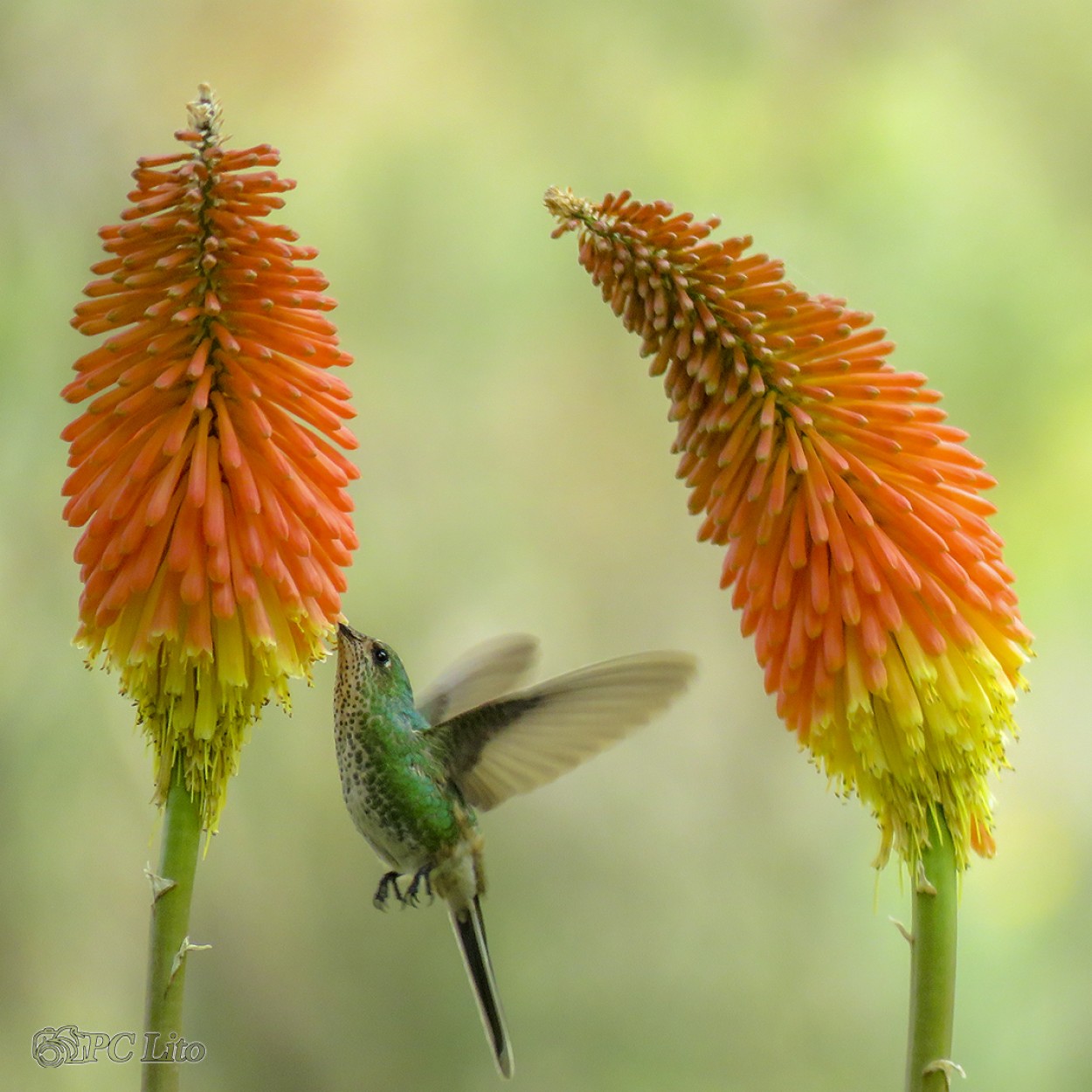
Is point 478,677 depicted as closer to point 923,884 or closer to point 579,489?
point 923,884

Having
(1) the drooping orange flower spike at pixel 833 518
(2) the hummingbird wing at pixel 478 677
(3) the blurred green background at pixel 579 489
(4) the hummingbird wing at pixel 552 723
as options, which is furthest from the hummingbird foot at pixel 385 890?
(3) the blurred green background at pixel 579 489

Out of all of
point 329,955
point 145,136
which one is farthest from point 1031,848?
point 145,136

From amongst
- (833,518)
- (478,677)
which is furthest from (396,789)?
(833,518)

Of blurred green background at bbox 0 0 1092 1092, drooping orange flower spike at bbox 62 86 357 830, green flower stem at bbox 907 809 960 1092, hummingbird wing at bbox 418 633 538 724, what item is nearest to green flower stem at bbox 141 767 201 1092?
drooping orange flower spike at bbox 62 86 357 830

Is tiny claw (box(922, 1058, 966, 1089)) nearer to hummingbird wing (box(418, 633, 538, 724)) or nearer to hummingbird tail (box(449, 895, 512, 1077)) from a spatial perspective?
hummingbird tail (box(449, 895, 512, 1077))

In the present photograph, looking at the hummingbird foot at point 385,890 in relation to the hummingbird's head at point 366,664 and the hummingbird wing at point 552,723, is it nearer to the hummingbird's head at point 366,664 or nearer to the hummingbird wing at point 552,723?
the hummingbird wing at point 552,723

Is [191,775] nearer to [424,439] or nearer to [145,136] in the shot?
[424,439]
